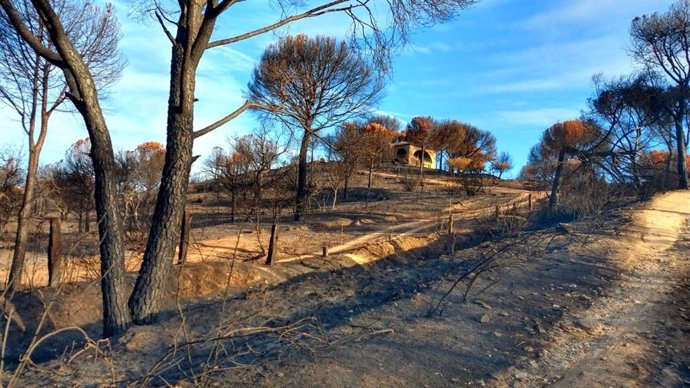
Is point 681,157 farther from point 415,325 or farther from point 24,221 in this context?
point 24,221

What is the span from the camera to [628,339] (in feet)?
17.8

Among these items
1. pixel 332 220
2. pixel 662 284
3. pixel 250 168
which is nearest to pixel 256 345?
pixel 662 284

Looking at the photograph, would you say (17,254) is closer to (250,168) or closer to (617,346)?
(617,346)

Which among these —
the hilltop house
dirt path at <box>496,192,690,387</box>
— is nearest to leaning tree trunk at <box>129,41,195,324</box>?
dirt path at <box>496,192,690,387</box>

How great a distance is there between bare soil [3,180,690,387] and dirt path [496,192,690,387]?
2cm

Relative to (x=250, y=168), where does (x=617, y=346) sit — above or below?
below

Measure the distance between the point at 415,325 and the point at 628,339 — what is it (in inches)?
85.2

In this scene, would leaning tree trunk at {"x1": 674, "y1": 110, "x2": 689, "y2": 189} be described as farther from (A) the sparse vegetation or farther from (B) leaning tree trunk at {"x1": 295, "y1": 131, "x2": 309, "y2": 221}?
(B) leaning tree trunk at {"x1": 295, "y1": 131, "x2": 309, "y2": 221}

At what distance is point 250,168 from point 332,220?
7272 millimetres

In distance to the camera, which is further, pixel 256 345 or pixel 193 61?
pixel 193 61

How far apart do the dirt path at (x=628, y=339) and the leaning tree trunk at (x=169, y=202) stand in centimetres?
396

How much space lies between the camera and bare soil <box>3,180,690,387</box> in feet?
14.5

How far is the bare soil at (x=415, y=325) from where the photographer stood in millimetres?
4410

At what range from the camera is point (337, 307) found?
7387 mm
